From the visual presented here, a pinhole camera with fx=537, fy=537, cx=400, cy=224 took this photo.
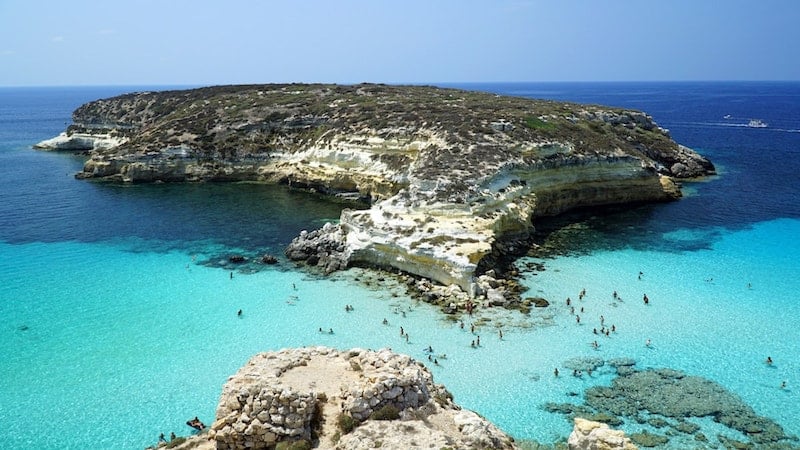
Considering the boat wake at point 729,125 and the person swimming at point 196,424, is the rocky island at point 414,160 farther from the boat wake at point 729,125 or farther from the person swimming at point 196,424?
the boat wake at point 729,125

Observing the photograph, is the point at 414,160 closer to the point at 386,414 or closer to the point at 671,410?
the point at 671,410

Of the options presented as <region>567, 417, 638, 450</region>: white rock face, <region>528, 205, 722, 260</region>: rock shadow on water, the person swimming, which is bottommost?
the person swimming

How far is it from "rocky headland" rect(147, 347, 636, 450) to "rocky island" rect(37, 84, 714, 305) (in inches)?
648

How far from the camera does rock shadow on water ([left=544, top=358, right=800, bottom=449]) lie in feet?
67.8

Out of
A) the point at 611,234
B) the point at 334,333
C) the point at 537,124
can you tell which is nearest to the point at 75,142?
the point at 537,124

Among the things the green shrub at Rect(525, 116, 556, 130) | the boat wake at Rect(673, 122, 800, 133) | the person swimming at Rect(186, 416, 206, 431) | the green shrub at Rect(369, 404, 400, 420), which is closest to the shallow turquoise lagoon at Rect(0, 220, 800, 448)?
the person swimming at Rect(186, 416, 206, 431)

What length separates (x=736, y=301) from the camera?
32375 mm

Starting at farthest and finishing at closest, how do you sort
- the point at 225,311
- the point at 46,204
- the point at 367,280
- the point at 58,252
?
the point at 46,204 → the point at 58,252 → the point at 367,280 → the point at 225,311

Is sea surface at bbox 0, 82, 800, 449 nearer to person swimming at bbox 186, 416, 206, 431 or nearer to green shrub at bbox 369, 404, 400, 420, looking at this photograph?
person swimming at bbox 186, 416, 206, 431

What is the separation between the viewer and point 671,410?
22359 mm

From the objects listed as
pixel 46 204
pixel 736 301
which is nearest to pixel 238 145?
pixel 46 204

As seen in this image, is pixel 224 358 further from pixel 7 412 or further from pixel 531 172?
pixel 531 172

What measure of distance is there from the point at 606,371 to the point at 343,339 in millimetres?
13050

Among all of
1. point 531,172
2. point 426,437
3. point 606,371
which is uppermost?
point 531,172
